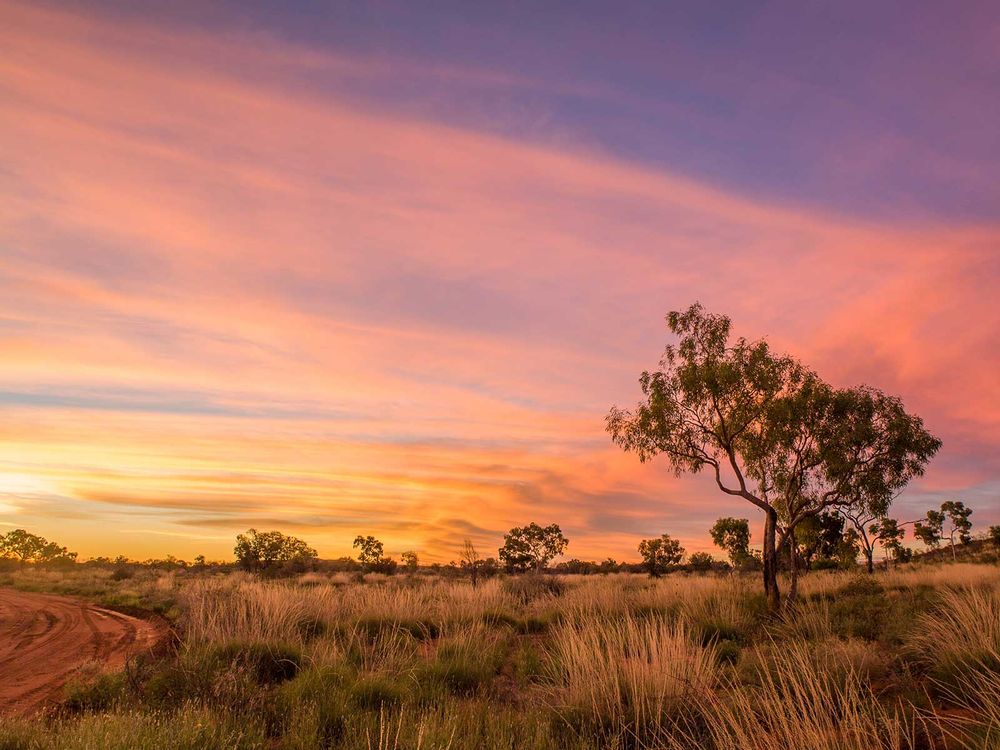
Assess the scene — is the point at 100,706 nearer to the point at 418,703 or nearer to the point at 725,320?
the point at 418,703

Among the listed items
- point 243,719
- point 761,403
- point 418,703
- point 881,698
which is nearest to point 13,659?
point 243,719

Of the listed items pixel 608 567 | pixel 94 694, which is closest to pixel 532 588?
pixel 94 694

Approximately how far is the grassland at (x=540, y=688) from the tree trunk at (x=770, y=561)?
10.7 ft

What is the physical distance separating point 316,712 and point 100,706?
4.17m

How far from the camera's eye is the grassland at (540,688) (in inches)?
243

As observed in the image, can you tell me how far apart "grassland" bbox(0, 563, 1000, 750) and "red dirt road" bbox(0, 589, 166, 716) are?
95 centimetres

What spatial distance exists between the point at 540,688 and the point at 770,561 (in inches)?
550

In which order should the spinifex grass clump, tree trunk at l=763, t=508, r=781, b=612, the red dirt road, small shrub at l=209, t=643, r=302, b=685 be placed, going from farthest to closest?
tree trunk at l=763, t=508, r=781, b=612
the red dirt road
small shrub at l=209, t=643, r=302, b=685
the spinifex grass clump

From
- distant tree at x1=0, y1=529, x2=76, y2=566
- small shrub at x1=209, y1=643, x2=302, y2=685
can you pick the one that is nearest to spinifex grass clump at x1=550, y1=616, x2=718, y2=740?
small shrub at x1=209, y1=643, x2=302, y2=685

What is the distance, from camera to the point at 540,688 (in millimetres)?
8711

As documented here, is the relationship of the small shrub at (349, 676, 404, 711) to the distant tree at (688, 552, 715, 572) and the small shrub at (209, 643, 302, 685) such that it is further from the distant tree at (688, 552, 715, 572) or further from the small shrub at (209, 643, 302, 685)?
the distant tree at (688, 552, 715, 572)

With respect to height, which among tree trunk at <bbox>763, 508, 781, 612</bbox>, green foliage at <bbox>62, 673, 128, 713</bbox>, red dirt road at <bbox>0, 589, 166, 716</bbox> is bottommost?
red dirt road at <bbox>0, 589, 166, 716</bbox>

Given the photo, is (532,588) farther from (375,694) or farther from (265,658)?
(375,694)

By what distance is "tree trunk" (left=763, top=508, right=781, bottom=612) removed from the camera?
63.3 feet
